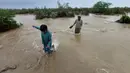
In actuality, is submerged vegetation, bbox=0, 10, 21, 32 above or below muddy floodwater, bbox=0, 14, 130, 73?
above

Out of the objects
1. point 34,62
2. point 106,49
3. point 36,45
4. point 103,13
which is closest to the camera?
point 34,62

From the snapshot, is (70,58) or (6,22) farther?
(6,22)

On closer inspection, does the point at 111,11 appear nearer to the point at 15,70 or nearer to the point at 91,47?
the point at 91,47

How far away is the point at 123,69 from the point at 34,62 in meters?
3.02

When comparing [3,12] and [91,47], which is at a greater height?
[3,12]

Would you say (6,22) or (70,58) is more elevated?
(6,22)

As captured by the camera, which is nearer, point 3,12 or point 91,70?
point 91,70

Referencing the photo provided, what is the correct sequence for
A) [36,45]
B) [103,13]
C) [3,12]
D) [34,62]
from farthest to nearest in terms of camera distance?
[103,13], [3,12], [36,45], [34,62]

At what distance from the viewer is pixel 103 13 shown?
91.1 feet

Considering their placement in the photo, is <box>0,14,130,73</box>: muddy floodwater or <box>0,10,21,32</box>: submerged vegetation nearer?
<box>0,14,130,73</box>: muddy floodwater

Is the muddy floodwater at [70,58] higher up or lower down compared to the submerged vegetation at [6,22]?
lower down

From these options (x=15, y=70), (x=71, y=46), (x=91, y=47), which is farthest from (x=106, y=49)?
(x=15, y=70)

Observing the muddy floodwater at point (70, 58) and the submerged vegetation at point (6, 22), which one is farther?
the submerged vegetation at point (6, 22)

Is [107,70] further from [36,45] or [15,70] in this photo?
[36,45]
